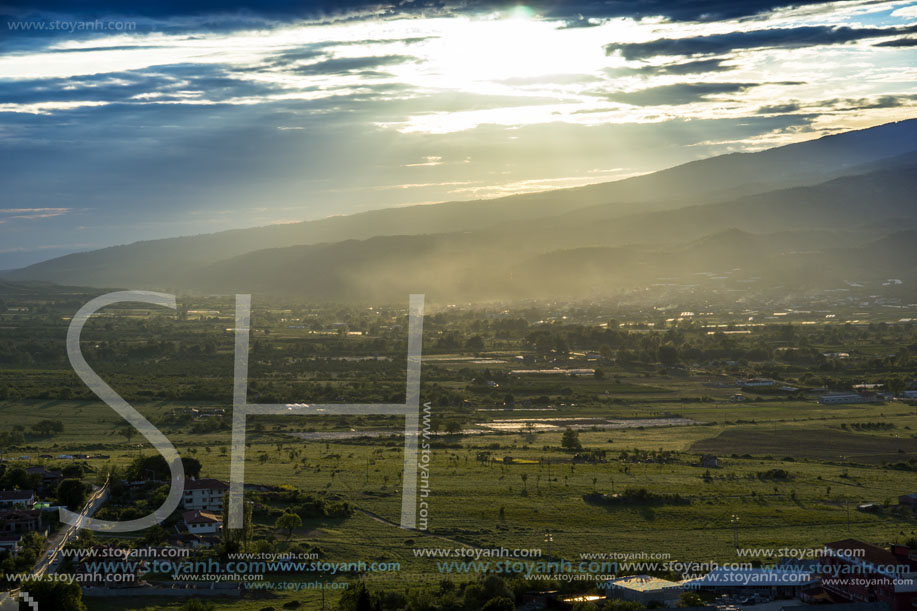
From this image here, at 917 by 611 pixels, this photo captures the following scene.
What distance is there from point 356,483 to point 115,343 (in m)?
58.4

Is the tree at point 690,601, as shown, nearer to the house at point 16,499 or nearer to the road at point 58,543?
the road at point 58,543

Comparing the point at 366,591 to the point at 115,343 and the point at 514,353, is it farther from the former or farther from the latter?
the point at 115,343

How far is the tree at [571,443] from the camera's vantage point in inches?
1609

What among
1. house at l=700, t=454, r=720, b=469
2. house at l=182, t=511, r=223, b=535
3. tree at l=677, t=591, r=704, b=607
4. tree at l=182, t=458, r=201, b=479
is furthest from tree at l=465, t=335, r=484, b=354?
tree at l=677, t=591, r=704, b=607

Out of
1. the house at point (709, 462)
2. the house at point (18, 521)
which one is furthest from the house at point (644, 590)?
the house at point (709, 462)

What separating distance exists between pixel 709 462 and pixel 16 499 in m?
24.1

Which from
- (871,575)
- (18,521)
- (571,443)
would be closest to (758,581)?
(871,575)

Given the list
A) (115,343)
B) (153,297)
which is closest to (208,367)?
(115,343)

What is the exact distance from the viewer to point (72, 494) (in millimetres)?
27391

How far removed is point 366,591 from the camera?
19578mm

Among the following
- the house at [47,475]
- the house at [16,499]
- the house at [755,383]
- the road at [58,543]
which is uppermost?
the house at [755,383]

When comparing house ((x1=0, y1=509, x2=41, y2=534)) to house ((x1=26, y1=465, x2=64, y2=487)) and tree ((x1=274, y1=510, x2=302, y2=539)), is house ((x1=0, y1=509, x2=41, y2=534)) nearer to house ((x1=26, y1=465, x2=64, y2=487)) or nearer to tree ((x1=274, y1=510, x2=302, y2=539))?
house ((x1=26, y1=465, x2=64, y2=487))

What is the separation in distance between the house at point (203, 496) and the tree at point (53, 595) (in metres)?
7.99

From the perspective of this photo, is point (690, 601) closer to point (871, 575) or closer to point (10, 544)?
point (871, 575)
